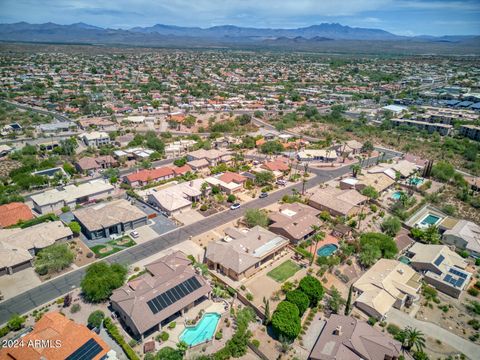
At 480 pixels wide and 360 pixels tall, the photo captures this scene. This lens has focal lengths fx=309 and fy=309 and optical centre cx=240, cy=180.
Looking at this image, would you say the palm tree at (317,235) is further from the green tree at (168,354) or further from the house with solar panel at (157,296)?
the green tree at (168,354)

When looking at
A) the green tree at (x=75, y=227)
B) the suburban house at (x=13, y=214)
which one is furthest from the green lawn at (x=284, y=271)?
the suburban house at (x=13, y=214)

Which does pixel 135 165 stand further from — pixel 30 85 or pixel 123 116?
pixel 30 85

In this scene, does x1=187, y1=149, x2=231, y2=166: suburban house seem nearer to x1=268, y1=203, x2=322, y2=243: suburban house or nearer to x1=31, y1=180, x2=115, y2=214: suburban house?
x1=31, y1=180, x2=115, y2=214: suburban house

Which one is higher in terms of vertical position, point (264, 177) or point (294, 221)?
point (264, 177)

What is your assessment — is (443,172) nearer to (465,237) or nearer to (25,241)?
(465,237)

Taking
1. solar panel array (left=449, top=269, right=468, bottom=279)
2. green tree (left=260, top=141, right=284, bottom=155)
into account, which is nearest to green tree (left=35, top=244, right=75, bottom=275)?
solar panel array (left=449, top=269, right=468, bottom=279)

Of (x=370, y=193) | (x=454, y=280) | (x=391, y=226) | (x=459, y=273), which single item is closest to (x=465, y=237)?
(x=459, y=273)
